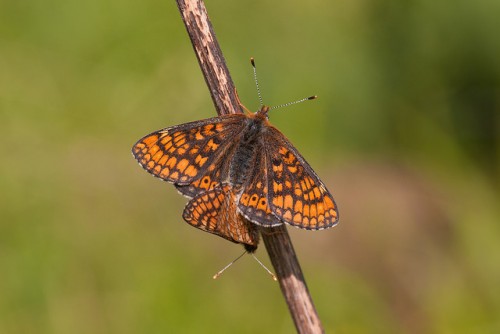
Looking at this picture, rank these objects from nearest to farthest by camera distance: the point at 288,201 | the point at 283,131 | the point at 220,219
→ 1. the point at 220,219
2. the point at 288,201
3. the point at 283,131

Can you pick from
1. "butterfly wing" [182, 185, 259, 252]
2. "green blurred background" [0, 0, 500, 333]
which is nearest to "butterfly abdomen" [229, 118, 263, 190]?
"butterfly wing" [182, 185, 259, 252]

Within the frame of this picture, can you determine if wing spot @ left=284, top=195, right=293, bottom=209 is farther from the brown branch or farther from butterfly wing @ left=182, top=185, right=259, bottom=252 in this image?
the brown branch

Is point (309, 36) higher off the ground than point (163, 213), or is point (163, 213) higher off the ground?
point (309, 36)

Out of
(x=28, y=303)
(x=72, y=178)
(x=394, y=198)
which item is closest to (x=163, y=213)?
(x=72, y=178)

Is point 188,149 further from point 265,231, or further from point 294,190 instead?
point 265,231

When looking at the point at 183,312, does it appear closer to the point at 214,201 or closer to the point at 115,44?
the point at 214,201

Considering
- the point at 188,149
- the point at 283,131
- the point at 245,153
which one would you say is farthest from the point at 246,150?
the point at 283,131
